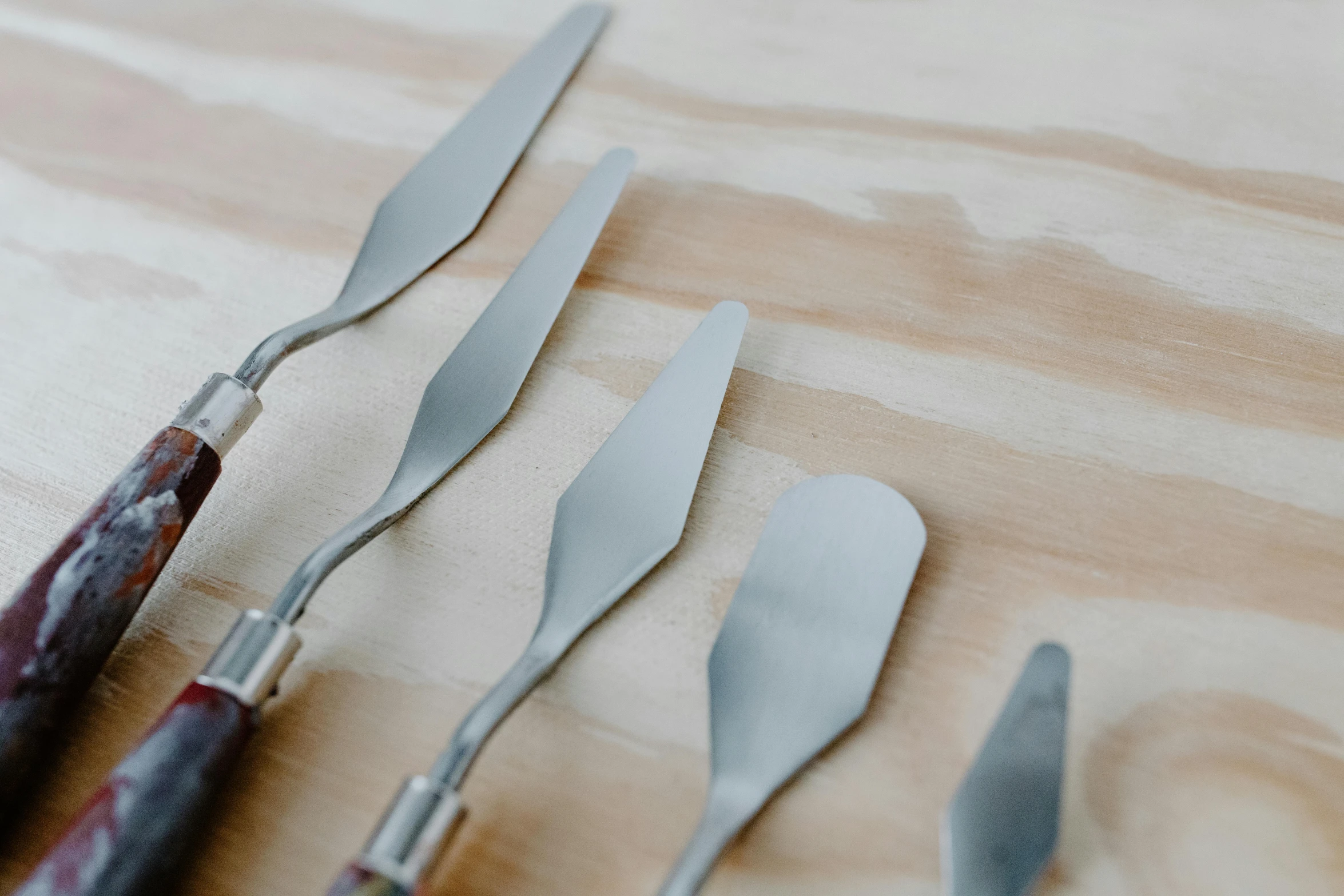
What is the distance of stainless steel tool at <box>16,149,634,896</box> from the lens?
0.37 meters

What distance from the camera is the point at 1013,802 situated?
389 mm

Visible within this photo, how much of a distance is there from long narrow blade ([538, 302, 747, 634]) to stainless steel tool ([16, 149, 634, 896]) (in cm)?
9

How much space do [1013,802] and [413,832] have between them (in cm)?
25

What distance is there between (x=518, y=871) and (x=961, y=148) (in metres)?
0.56

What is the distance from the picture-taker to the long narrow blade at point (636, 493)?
48 cm

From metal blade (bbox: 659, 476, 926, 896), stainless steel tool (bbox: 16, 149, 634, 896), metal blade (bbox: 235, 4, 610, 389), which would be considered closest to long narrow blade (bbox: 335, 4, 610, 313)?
metal blade (bbox: 235, 4, 610, 389)

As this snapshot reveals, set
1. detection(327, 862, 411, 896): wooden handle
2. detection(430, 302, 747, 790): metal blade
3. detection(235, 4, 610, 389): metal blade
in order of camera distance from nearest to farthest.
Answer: detection(327, 862, 411, 896): wooden handle, detection(430, 302, 747, 790): metal blade, detection(235, 4, 610, 389): metal blade

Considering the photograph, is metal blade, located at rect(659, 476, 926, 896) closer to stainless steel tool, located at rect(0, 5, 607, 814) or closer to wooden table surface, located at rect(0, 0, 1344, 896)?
wooden table surface, located at rect(0, 0, 1344, 896)

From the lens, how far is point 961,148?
68cm

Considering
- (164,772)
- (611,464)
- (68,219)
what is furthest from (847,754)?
(68,219)

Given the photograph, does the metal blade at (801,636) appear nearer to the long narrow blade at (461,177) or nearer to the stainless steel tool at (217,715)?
the stainless steel tool at (217,715)

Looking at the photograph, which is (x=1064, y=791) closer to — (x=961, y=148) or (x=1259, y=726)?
(x=1259, y=726)

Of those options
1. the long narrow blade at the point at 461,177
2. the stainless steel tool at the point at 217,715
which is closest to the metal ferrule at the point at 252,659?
the stainless steel tool at the point at 217,715

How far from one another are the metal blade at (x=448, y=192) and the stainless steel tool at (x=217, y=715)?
0.32 feet
